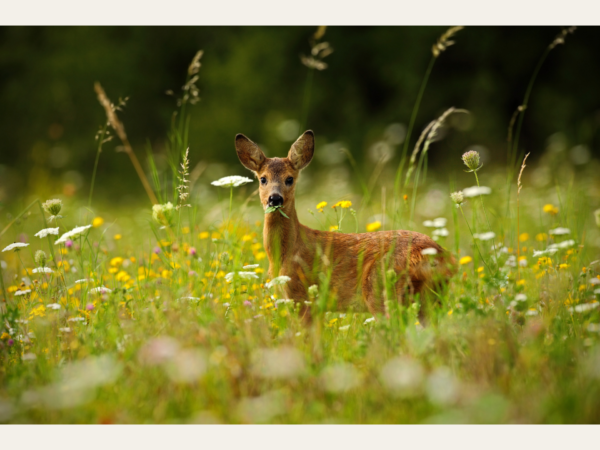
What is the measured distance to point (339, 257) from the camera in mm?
4113

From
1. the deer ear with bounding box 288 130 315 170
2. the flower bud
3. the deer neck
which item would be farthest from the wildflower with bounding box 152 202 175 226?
the flower bud

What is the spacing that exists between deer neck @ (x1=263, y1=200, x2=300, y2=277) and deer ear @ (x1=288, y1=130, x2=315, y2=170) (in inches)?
14.9

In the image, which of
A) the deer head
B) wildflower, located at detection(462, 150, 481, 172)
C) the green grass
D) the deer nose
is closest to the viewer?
the green grass

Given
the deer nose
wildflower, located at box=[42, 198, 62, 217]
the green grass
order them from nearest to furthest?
1. the green grass
2. wildflower, located at box=[42, 198, 62, 217]
3. the deer nose

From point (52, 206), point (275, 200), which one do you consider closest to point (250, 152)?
point (275, 200)

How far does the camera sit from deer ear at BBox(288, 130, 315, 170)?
14.4 feet

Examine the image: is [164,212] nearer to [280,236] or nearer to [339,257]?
[280,236]

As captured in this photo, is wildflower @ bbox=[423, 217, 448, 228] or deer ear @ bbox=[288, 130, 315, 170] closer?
wildflower @ bbox=[423, 217, 448, 228]

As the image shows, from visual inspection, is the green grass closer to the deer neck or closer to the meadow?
the meadow

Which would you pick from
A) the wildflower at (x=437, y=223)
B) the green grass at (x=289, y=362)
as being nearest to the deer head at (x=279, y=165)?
the green grass at (x=289, y=362)

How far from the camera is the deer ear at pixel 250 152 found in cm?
452

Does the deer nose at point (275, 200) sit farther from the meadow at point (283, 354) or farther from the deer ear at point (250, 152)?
the deer ear at point (250, 152)

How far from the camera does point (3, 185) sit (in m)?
9.91

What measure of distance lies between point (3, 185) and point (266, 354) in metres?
8.61
